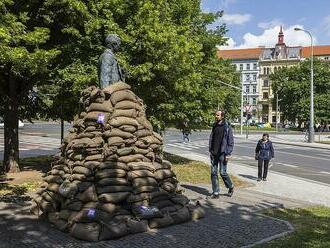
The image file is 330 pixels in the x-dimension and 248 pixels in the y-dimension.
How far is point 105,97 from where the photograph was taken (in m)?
9.95

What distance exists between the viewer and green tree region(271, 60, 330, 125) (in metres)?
89.8

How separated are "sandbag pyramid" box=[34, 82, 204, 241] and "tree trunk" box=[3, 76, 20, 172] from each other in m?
6.66

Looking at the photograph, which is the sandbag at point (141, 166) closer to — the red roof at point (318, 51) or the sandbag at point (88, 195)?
the sandbag at point (88, 195)

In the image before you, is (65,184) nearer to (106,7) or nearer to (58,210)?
(58,210)

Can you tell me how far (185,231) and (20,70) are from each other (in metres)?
7.51

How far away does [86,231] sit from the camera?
8.11 metres

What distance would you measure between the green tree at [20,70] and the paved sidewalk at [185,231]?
4.01 m

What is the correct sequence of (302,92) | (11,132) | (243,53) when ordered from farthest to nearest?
(243,53) → (302,92) → (11,132)

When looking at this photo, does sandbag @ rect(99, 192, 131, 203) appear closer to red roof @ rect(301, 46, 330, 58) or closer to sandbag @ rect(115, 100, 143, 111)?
sandbag @ rect(115, 100, 143, 111)

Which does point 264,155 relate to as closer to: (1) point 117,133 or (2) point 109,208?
(1) point 117,133

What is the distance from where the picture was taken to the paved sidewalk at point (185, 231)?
7.98 metres

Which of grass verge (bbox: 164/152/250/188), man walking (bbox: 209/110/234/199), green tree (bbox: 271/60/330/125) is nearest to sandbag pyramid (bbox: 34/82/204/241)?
man walking (bbox: 209/110/234/199)

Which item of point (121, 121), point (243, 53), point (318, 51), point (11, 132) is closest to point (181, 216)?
point (121, 121)

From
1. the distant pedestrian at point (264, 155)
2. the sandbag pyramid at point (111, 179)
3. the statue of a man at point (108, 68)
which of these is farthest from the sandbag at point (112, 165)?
the distant pedestrian at point (264, 155)
